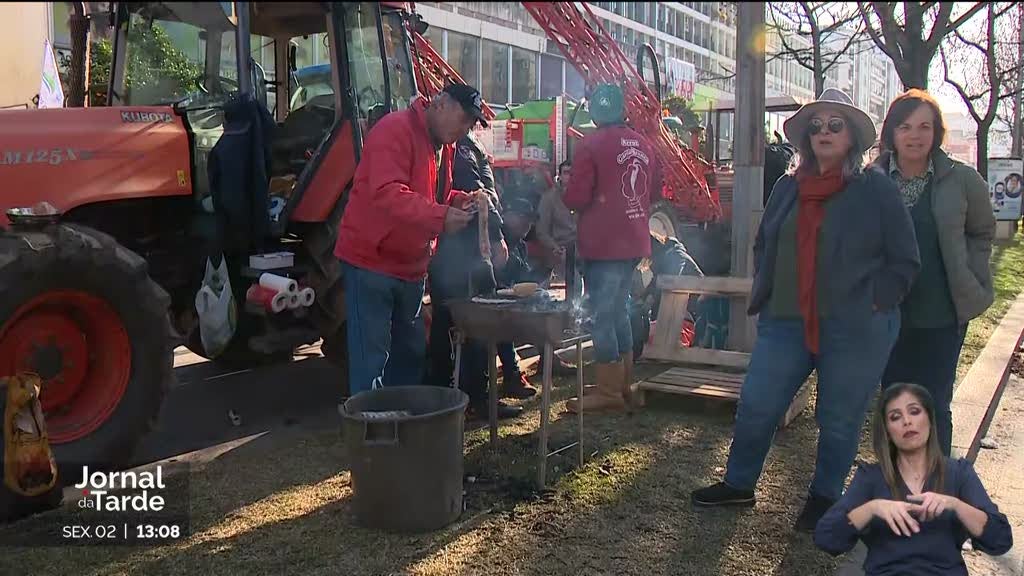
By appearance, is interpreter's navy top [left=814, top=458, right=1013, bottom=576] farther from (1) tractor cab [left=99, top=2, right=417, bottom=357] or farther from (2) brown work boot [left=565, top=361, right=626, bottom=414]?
(1) tractor cab [left=99, top=2, right=417, bottom=357]

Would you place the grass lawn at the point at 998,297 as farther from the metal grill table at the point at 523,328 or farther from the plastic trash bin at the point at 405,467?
the plastic trash bin at the point at 405,467

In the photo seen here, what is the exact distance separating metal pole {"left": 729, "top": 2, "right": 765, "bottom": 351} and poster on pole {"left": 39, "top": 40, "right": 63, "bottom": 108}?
485cm

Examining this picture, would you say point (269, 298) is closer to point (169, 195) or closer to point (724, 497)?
point (169, 195)

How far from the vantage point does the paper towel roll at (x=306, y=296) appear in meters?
4.74

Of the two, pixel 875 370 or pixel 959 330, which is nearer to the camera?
pixel 875 370

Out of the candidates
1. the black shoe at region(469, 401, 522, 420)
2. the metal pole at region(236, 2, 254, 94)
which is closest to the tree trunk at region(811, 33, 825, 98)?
the black shoe at region(469, 401, 522, 420)

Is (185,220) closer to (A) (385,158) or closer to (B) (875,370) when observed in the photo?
(A) (385,158)

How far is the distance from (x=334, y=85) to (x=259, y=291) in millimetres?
1319

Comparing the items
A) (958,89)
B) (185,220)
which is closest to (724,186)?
(958,89)

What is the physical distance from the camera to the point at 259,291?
15.3 feet

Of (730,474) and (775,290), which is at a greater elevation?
(775,290)

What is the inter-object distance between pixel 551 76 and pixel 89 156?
9.16 m

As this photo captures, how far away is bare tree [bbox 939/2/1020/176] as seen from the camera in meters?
15.3

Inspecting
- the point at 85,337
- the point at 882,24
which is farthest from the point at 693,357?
the point at 882,24
